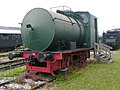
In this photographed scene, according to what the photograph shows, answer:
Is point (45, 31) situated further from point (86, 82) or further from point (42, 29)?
point (86, 82)

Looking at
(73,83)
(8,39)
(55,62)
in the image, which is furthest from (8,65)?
(8,39)

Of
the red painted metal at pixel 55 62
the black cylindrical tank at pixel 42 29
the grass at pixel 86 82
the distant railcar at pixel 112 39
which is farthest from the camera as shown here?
the distant railcar at pixel 112 39

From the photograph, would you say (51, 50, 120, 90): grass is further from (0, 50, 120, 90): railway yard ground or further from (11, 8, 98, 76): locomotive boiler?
(11, 8, 98, 76): locomotive boiler

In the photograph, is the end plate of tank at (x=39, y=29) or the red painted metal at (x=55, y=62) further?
the end plate of tank at (x=39, y=29)

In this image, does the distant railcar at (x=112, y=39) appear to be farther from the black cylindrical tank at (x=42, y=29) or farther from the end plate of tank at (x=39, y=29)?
the end plate of tank at (x=39, y=29)

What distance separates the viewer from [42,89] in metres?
7.37

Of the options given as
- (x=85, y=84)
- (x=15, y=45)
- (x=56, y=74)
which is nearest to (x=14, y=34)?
(x=15, y=45)

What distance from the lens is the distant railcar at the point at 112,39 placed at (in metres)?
27.4

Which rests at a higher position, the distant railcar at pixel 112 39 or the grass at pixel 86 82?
the distant railcar at pixel 112 39

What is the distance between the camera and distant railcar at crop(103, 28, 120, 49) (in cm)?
2742

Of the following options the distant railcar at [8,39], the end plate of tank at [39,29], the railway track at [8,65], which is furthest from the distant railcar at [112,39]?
the end plate of tank at [39,29]

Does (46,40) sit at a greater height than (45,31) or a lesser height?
lesser

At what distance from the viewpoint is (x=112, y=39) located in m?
27.7

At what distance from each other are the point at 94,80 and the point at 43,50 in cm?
235
